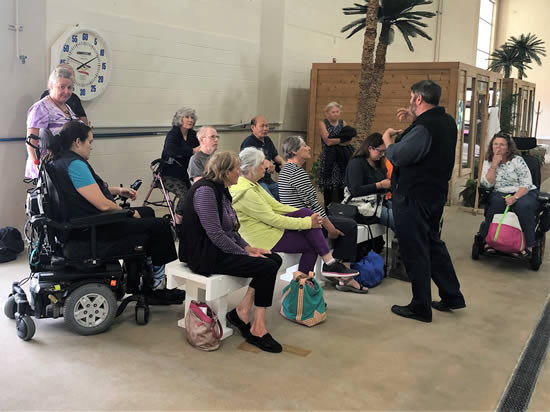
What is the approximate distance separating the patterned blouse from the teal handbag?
244 centimetres

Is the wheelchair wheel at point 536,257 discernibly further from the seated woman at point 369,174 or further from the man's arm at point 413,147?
the man's arm at point 413,147

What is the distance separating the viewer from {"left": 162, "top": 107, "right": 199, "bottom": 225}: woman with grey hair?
5.79 m

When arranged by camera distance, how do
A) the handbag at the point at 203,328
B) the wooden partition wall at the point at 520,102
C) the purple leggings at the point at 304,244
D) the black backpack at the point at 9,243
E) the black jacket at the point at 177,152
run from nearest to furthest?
the handbag at the point at 203,328 < the purple leggings at the point at 304,244 < the black backpack at the point at 9,243 < the black jacket at the point at 177,152 < the wooden partition wall at the point at 520,102

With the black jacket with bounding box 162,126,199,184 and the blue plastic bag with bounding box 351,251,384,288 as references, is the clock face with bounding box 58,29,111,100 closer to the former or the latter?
the black jacket with bounding box 162,126,199,184

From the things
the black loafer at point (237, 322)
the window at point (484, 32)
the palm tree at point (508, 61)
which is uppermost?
the window at point (484, 32)

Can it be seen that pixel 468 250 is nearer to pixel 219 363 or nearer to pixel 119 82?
pixel 219 363

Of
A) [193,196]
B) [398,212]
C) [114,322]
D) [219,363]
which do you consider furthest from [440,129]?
[114,322]

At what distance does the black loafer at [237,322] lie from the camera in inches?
139

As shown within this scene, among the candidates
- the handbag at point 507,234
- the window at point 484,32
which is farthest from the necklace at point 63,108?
the window at point 484,32

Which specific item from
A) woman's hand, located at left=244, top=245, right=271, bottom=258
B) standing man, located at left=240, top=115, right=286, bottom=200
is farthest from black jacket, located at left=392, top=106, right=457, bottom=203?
standing man, located at left=240, top=115, right=286, bottom=200

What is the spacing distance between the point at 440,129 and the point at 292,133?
6003 millimetres

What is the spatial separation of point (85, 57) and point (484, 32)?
1825 centimetres

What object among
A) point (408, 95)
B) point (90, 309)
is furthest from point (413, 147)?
point (408, 95)

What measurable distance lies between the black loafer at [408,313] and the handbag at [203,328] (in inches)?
51.5
